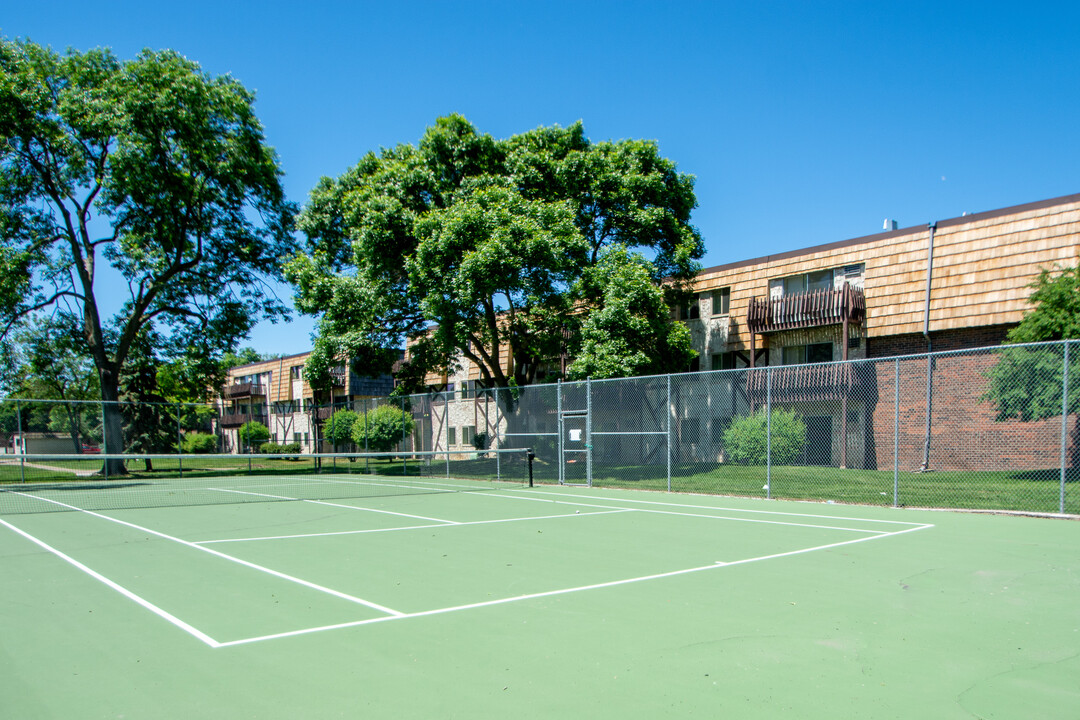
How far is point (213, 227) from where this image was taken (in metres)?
33.2

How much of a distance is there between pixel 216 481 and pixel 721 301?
2073 centimetres

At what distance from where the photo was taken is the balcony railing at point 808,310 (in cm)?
2578

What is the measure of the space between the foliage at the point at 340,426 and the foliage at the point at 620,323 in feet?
42.8

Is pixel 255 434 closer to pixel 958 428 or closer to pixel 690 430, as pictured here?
pixel 690 430

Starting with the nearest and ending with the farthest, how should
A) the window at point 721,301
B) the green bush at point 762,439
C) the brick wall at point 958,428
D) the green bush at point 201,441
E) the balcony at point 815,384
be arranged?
the green bush at point 762,439 → the brick wall at point 958,428 → the balcony at point 815,384 → the window at point 721,301 → the green bush at point 201,441

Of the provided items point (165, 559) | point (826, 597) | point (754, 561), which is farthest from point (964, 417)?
point (165, 559)

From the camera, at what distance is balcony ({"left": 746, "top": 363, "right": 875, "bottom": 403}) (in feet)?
81.7

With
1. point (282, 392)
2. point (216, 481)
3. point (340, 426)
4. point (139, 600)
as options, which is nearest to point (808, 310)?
point (340, 426)

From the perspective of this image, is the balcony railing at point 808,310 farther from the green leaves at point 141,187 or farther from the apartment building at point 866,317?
the green leaves at point 141,187

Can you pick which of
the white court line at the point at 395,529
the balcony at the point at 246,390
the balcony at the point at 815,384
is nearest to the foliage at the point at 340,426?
the balcony at the point at 815,384

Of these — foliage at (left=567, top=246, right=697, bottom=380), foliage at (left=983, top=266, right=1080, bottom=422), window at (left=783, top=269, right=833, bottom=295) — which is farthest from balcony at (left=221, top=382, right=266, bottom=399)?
foliage at (left=983, top=266, right=1080, bottom=422)

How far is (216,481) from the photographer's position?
26297 mm

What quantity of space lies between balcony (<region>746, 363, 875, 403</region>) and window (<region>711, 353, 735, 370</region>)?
8.18 ft

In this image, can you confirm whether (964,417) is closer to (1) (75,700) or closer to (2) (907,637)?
(2) (907,637)
